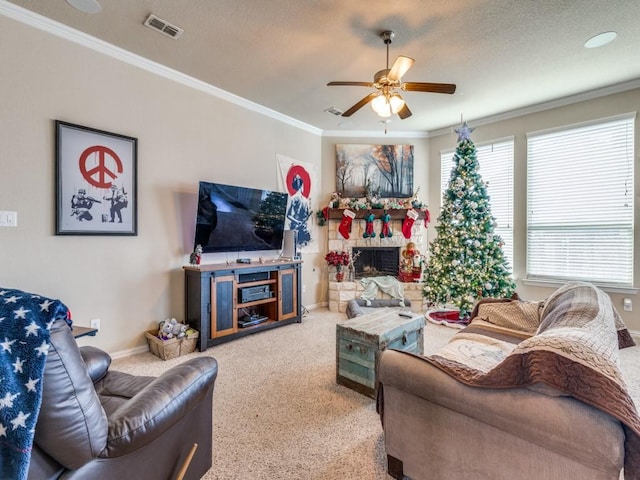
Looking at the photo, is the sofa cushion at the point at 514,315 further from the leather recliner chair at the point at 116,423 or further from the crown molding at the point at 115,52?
the crown molding at the point at 115,52

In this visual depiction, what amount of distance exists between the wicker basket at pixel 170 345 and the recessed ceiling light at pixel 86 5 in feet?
9.49

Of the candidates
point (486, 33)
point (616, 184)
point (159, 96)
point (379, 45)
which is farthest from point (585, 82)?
point (159, 96)

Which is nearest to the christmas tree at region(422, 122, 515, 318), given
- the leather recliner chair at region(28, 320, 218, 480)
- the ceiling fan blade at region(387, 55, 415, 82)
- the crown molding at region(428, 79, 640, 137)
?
the crown molding at region(428, 79, 640, 137)

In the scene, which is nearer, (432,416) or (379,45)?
(432,416)

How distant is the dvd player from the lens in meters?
3.69

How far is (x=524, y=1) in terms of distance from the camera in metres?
2.32

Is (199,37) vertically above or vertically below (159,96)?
above

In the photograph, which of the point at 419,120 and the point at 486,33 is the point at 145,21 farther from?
the point at 419,120

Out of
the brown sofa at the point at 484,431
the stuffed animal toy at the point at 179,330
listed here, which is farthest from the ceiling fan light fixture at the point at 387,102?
the stuffed animal toy at the point at 179,330

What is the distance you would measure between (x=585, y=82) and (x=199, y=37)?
434 cm

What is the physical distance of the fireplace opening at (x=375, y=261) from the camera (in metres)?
5.25

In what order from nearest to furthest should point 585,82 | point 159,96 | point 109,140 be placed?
point 109,140, point 159,96, point 585,82

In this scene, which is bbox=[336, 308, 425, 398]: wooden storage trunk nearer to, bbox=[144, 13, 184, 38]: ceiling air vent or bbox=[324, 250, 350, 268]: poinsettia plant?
bbox=[324, 250, 350, 268]: poinsettia plant

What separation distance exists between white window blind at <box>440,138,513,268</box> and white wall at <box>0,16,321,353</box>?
3.66 m
